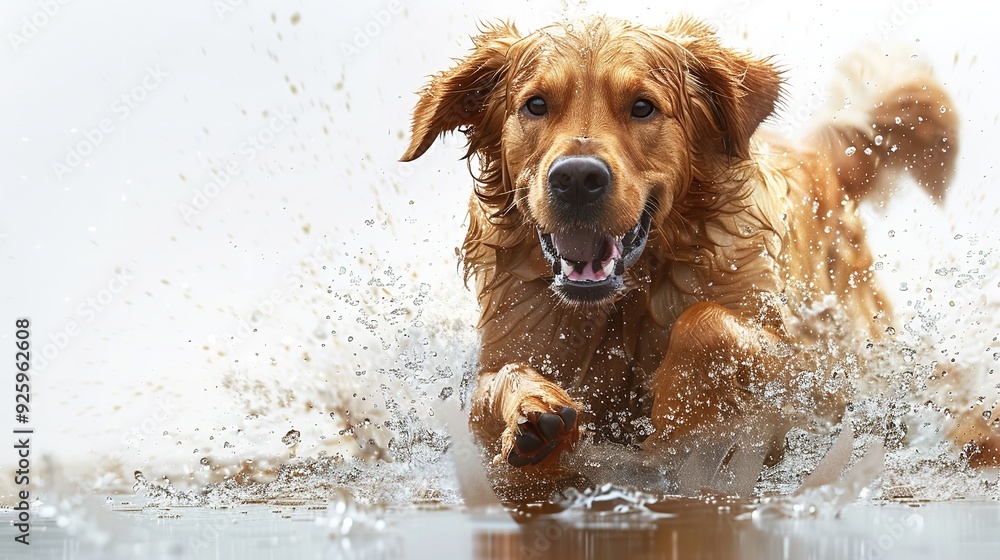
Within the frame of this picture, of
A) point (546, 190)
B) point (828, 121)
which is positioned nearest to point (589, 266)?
point (546, 190)

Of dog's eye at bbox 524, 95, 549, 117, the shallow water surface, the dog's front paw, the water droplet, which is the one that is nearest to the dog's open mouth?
dog's eye at bbox 524, 95, 549, 117

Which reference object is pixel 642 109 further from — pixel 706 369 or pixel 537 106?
pixel 706 369

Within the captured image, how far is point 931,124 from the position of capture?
5203mm

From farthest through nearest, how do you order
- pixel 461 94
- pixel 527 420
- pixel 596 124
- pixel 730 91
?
pixel 461 94 → pixel 730 91 → pixel 596 124 → pixel 527 420

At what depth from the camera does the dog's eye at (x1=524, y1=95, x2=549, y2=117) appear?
3.91 meters

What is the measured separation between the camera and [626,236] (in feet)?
12.7

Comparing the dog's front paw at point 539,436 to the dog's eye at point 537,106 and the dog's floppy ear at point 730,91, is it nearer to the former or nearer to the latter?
the dog's eye at point 537,106

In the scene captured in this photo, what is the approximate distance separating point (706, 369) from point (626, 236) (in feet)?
1.78

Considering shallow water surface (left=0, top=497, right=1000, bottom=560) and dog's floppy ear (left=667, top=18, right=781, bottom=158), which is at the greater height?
dog's floppy ear (left=667, top=18, right=781, bottom=158)

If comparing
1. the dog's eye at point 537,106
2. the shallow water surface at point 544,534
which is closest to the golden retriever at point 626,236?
the dog's eye at point 537,106

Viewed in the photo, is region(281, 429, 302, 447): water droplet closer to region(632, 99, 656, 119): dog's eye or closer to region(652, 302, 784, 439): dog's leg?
region(652, 302, 784, 439): dog's leg

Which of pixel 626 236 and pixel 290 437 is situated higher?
pixel 626 236

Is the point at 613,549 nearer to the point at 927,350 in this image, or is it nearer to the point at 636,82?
the point at 636,82

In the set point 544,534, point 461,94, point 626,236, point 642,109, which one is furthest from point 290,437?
point 544,534
